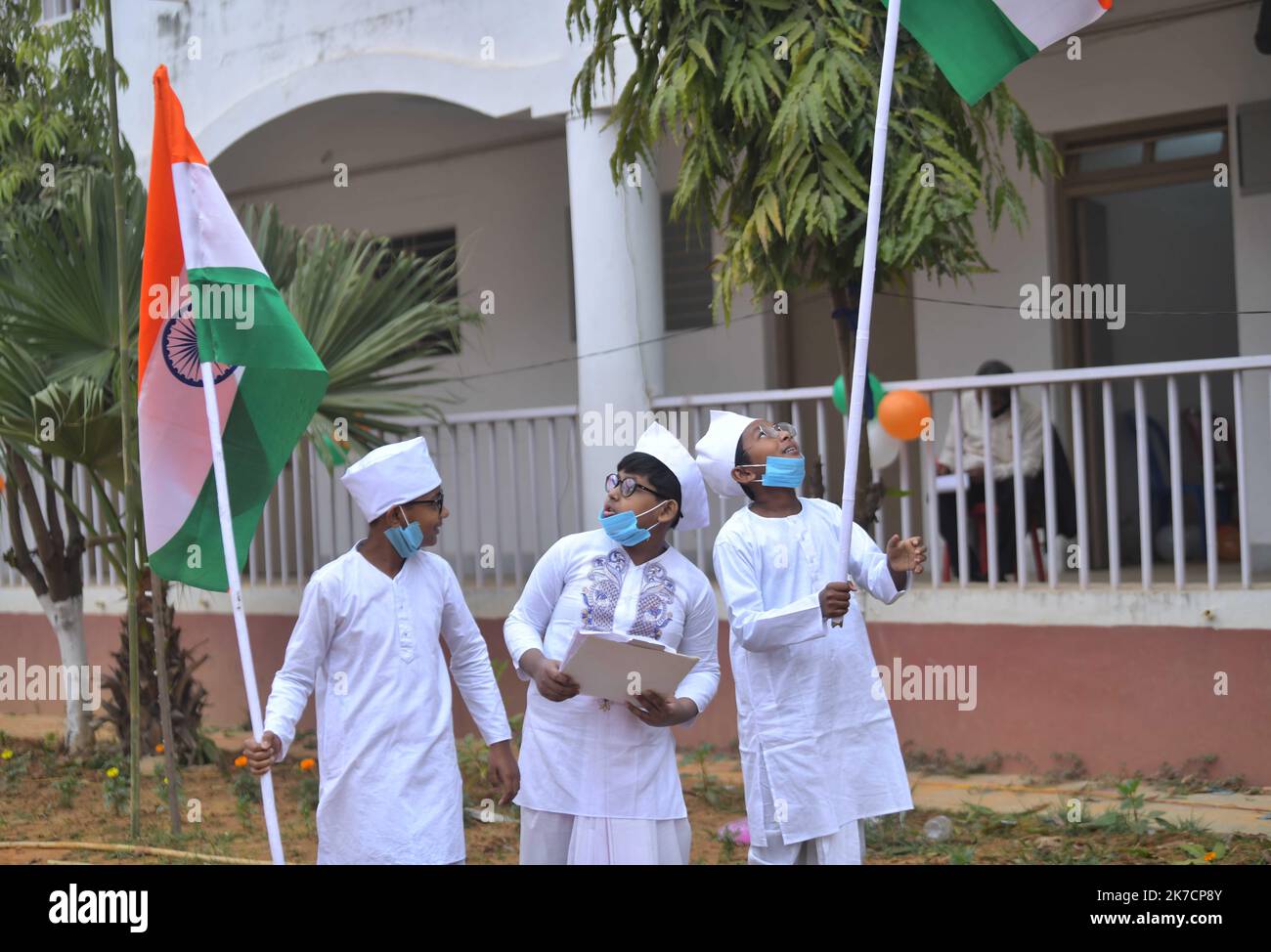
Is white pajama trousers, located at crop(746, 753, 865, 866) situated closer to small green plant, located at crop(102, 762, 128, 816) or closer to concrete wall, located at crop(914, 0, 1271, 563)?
small green plant, located at crop(102, 762, 128, 816)

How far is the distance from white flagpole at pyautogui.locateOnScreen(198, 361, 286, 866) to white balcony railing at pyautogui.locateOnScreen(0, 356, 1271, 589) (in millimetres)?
2904

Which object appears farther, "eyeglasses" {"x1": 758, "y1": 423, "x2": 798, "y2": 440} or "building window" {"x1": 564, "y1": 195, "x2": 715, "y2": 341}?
"building window" {"x1": 564, "y1": 195, "x2": 715, "y2": 341}

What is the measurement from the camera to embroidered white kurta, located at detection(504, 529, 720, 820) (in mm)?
4234

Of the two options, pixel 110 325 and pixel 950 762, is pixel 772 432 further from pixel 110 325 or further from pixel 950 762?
pixel 110 325

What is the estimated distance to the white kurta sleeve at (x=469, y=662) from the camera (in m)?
4.43

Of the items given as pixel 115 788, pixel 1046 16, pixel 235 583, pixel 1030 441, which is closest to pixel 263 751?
pixel 235 583

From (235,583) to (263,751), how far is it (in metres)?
0.69

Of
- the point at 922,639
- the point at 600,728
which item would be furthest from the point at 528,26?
the point at 600,728

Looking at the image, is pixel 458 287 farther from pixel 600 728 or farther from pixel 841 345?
pixel 600 728

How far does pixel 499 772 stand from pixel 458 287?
24.1 feet

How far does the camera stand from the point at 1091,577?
321 inches

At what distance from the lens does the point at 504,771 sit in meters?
4.32

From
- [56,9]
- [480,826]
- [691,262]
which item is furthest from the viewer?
[56,9]

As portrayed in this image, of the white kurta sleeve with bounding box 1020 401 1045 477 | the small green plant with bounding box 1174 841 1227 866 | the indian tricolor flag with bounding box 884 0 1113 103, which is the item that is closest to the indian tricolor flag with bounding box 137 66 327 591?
the indian tricolor flag with bounding box 884 0 1113 103
